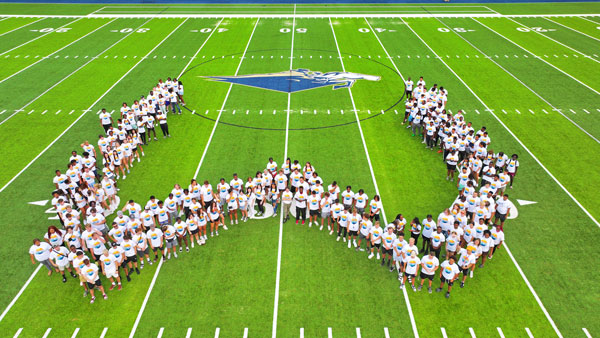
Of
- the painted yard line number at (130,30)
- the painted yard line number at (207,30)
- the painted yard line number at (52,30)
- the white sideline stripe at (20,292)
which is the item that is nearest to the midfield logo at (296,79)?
the painted yard line number at (207,30)

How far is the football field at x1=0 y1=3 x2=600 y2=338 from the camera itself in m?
9.25

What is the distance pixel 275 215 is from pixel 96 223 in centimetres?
523

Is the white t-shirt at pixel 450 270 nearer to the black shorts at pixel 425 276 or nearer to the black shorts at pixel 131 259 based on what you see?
the black shorts at pixel 425 276

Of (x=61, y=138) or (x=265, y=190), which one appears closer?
(x=265, y=190)

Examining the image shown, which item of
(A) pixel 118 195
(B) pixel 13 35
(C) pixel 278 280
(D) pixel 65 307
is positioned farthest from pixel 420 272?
(B) pixel 13 35

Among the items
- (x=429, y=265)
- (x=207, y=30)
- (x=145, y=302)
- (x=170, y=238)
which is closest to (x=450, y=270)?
(x=429, y=265)

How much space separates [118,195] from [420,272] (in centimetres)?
1023

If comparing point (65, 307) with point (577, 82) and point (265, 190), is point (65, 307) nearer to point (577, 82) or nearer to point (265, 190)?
point (265, 190)

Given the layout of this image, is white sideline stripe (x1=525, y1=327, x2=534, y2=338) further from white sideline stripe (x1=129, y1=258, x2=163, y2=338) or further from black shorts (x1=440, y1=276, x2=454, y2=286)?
white sideline stripe (x1=129, y1=258, x2=163, y2=338)

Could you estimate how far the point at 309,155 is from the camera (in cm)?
1553

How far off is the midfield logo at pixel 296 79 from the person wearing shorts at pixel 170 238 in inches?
506

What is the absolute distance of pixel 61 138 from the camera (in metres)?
16.8

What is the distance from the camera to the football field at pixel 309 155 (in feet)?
30.3

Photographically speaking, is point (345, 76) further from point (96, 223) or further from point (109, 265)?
point (109, 265)
